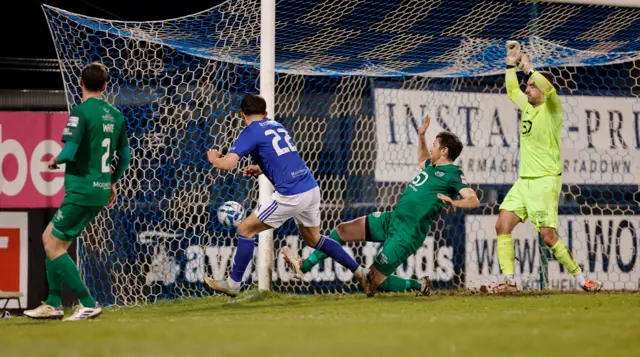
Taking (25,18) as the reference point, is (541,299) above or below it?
below

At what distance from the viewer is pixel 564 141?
1046 cm

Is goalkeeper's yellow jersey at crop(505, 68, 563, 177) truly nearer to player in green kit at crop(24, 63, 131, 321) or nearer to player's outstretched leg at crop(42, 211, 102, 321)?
player in green kit at crop(24, 63, 131, 321)

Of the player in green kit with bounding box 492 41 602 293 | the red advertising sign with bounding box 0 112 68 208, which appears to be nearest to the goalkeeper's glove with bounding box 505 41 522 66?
the player in green kit with bounding box 492 41 602 293

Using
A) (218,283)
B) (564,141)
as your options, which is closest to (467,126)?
(564,141)

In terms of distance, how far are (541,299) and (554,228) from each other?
728 mm

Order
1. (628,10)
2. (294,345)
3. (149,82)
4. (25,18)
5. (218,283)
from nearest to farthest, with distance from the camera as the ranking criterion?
1. (294,345)
2. (218,283)
3. (149,82)
4. (628,10)
5. (25,18)

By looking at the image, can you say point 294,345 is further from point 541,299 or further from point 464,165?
point 464,165

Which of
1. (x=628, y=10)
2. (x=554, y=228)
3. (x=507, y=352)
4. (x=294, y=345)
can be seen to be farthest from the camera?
(x=628, y=10)

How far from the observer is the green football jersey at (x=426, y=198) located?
816cm

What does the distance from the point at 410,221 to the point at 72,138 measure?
3.20 meters

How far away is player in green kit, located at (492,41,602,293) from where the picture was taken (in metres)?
8.11

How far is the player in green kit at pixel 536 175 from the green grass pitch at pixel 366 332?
0.86 m

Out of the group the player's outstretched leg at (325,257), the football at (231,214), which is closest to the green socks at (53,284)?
the football at (231,214)

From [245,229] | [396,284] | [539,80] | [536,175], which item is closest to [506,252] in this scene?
[536,175]
